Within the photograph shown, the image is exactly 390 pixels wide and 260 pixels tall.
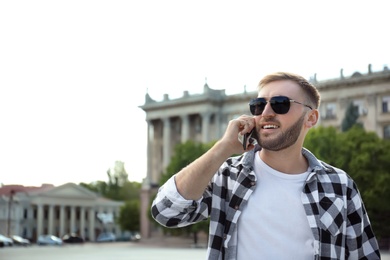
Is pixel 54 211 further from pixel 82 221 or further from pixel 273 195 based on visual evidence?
pixel 273 195

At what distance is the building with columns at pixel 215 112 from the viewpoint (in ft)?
206

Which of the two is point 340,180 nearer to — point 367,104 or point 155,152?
point 367,104

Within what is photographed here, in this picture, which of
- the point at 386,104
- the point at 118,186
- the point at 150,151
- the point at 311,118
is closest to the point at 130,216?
the point at 150,151

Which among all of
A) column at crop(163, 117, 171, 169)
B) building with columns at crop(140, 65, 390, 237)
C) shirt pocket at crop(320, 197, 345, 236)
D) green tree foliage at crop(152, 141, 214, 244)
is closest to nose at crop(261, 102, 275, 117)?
shirt pocket at crop(320, 197, 345, 236)

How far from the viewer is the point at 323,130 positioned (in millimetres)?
44219

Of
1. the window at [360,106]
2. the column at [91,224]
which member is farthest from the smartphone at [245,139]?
the column at [91,224]

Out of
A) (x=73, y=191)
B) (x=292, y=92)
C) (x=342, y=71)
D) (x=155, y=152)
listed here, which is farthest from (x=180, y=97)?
(x=292, y=92)

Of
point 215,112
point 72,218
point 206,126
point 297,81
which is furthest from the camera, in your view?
point 72,218

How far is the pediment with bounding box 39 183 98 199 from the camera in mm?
100312

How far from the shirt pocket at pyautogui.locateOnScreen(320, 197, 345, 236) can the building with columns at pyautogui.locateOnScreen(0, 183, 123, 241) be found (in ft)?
292

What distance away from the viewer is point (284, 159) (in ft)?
10.1

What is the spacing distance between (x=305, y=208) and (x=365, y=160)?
39720 mm

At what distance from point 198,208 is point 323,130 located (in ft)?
138

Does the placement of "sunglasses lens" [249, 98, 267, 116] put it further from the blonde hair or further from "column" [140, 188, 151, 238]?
"column" [140, 188, 151, 238]
